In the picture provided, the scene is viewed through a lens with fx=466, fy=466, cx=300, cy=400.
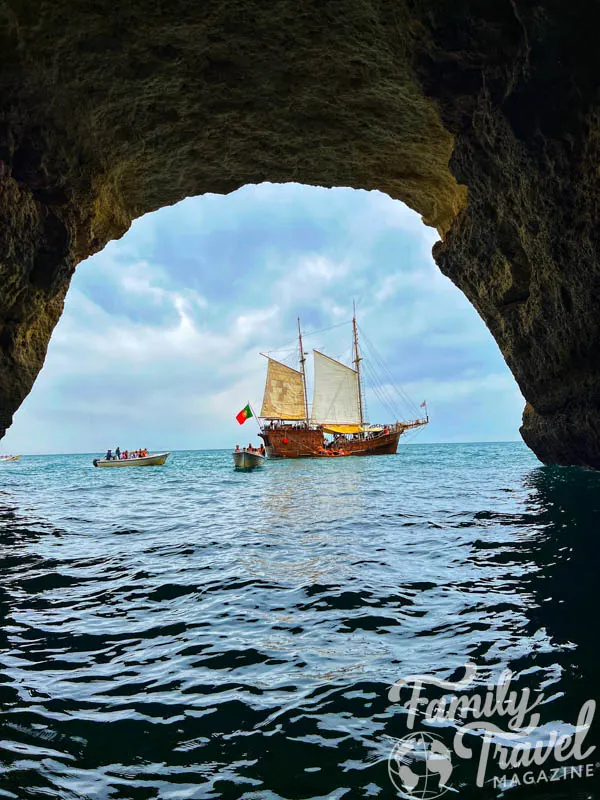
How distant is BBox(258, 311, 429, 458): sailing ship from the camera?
177 feet

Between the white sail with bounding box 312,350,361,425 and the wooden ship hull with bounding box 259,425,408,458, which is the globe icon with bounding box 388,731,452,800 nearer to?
the wooden ship hull with bounding box 259,425,408,458

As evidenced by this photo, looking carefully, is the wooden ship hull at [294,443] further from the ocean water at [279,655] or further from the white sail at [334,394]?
the ocean water at [279,655]

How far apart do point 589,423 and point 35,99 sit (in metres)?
→ 14.8

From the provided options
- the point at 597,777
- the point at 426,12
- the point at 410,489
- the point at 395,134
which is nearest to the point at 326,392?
the point at 410,489

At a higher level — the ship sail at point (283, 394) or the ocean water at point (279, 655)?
the ship sail at point (283, 394)

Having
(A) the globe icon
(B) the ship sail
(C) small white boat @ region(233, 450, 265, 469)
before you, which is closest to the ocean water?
(A) the globe icon

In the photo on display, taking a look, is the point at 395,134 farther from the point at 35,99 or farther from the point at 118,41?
the point at 35,99

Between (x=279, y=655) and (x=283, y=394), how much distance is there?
53.5m

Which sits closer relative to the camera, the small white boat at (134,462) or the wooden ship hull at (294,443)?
the small white boat at (134,462)

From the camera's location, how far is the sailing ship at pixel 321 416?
5397cm

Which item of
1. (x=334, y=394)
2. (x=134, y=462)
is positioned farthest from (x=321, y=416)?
(x=134, y=462)

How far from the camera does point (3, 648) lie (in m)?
3.76

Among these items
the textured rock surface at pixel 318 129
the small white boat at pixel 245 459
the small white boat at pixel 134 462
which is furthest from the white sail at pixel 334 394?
the textured rock surface at pixel 318 129

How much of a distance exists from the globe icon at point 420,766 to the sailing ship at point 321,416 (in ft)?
166
